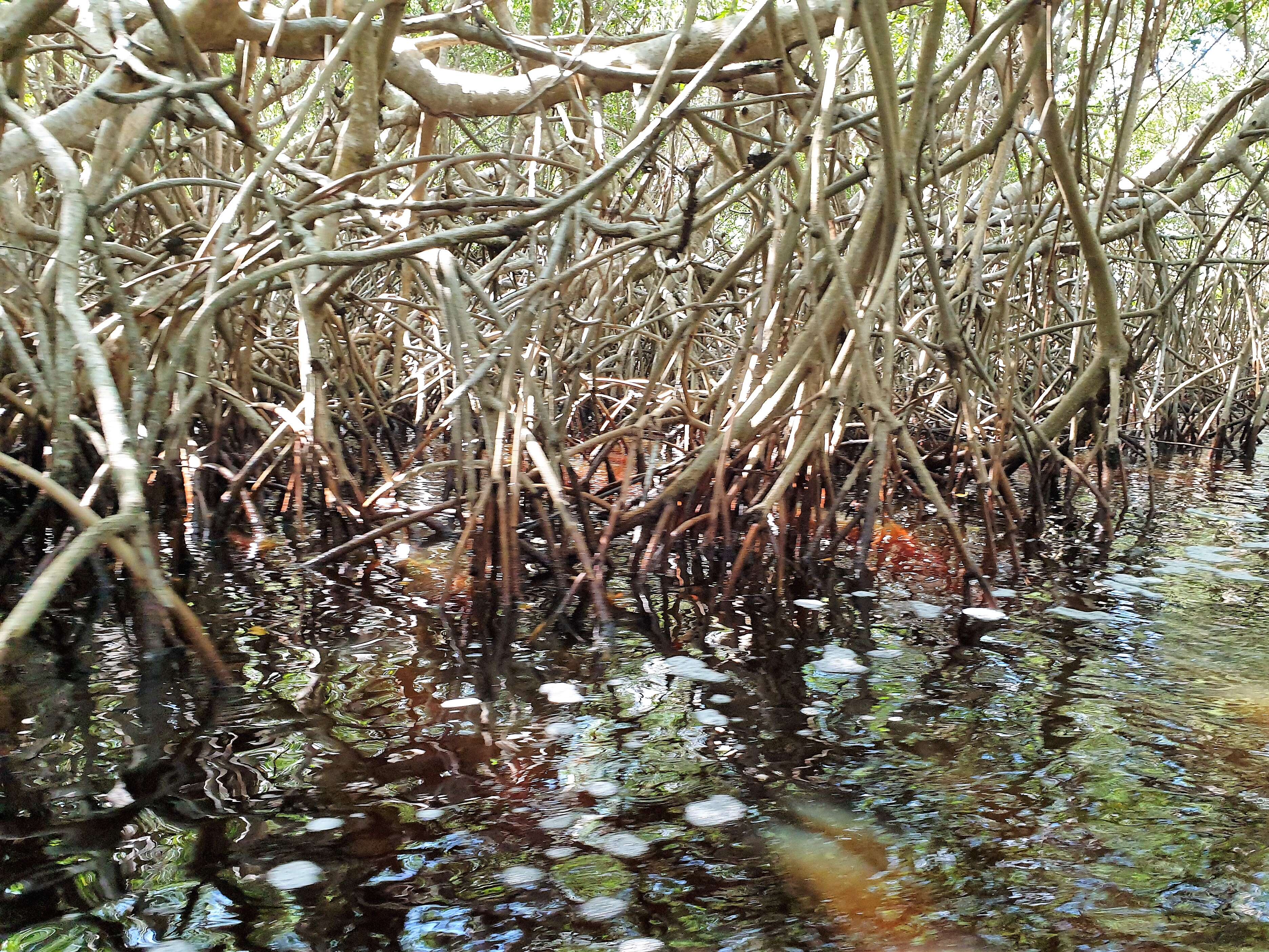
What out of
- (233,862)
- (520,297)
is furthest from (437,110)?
(233,862)

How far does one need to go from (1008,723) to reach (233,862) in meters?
1.39

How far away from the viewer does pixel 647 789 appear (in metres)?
1.77

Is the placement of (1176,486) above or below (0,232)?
below

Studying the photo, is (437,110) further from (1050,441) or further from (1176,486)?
(1176,486)

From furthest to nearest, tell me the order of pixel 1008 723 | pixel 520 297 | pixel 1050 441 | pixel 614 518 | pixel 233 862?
pixel 1050 441, pixel 520 297, pixel 614 518, pixel 1008 723, pixel 233 862

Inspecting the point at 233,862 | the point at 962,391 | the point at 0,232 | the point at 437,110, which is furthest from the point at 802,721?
Answer: the point at 437,110

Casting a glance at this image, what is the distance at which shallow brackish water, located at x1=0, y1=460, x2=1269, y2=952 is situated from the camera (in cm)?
139

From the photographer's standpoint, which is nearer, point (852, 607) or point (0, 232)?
point (852, 607)

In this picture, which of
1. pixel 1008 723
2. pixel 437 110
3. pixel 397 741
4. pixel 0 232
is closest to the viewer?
pixel 397 741

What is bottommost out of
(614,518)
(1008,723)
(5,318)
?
(1008,723)

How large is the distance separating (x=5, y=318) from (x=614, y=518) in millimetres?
1455

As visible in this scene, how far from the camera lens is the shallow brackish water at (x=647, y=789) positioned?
4.57 ft

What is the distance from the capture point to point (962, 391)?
3.02m

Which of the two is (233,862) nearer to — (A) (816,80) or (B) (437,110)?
(A) (816,80)
